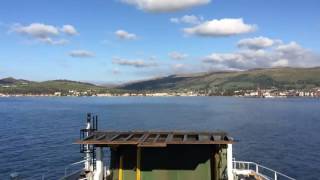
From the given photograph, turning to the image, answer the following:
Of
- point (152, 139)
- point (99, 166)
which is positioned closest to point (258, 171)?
point (152, 139)

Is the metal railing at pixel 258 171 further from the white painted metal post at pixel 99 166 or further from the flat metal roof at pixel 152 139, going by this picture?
the white painted metal post at pixel 99 166

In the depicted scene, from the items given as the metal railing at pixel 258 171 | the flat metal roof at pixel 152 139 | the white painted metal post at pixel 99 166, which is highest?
the flat metal roof at pixel 152 139

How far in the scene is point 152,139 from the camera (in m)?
24.9

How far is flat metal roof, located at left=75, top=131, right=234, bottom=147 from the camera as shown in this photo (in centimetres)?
2284

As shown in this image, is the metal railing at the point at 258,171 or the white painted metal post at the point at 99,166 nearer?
the white painted metal post at the point at 99,166

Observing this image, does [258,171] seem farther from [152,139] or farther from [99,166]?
[99,166]

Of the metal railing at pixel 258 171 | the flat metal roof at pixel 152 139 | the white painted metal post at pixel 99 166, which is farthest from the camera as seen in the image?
the metal railing at pixel 258 171

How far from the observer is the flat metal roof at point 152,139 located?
22.8 meters

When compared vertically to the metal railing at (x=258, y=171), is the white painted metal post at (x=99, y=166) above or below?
above

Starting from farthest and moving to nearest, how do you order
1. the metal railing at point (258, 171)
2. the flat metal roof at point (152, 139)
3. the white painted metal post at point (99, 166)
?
the metal railing at point (258, 171)
the white painted metal post at point (99, 166)
the flat metal roof at point (152, 139)

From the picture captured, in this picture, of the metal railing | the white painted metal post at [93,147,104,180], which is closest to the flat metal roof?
the white painted metal post at [93,147,104,180]

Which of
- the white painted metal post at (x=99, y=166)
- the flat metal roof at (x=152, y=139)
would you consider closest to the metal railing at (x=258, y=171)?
the flat metal roof at (x=152, y=139)

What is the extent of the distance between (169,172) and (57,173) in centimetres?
3465

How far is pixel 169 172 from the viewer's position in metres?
24.3
